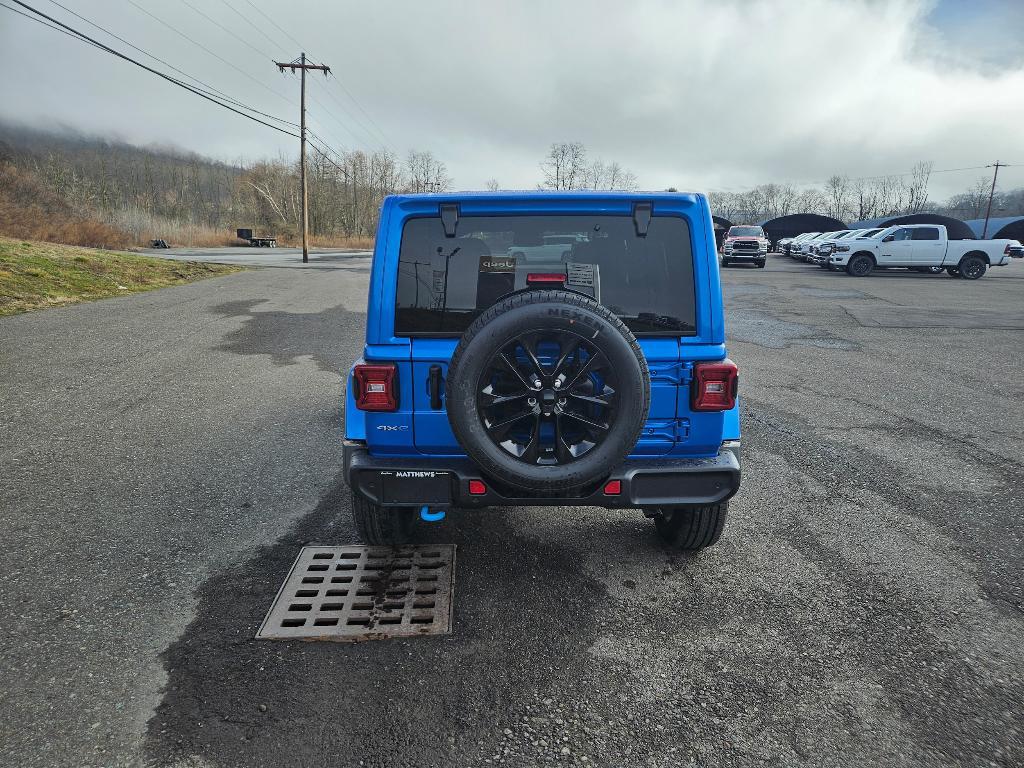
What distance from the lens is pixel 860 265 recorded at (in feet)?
78.6

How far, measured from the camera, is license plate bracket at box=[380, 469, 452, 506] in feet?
9.50

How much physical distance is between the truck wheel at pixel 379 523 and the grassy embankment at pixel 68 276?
38.8 feet

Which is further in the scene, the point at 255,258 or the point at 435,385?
the point at 255,258

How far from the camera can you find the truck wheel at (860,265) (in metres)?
23.8

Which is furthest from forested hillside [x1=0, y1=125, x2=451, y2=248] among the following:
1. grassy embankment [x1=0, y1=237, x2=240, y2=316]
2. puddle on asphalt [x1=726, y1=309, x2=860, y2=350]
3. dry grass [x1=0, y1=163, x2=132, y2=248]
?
puddle on asphalt [x1=726, y1=309, x2=860, y2=350]

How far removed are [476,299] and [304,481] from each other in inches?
94.0

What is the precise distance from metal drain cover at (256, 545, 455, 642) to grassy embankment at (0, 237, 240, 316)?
11797mm

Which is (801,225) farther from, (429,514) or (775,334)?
(429,514)

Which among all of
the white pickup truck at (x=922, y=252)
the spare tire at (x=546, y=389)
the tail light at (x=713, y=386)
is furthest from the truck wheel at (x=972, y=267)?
the spare tire at (x=546, y=389)

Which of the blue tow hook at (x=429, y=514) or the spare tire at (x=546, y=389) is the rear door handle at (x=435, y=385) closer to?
the spare tire at (x=546, y=389)

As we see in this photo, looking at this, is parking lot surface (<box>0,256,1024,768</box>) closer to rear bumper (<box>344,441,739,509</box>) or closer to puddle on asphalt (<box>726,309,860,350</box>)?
rear bumper (<box>344,441,739,509</box>)

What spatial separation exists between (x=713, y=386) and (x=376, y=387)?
1.63 meters

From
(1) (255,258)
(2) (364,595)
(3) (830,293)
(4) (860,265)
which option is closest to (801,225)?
(4) (860,265)

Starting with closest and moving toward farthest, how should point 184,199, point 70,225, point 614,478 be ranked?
Result: point 614,478 → point 70,225 → point 184,199
